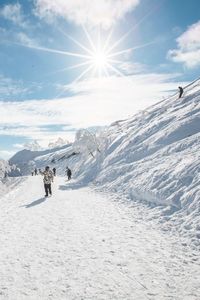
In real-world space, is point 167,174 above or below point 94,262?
above

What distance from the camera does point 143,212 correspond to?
17016 millimetres

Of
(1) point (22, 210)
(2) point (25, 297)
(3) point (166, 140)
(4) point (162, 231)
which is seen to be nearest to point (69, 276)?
(2) point (25, 297)

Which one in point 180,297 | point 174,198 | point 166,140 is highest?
point 166,140

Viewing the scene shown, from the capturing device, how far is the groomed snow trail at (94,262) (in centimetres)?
740

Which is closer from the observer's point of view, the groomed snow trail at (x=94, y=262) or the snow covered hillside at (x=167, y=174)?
the groomed snow trail at (x=94, y=262)

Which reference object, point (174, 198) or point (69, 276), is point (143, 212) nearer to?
point (174, 198)

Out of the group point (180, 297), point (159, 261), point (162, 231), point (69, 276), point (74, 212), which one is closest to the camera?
point (180, 297)

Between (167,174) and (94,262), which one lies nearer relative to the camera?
(94,262)

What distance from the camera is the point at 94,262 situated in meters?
9.37

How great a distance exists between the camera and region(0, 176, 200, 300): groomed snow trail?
24.3 ft

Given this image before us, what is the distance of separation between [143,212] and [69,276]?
363 inches

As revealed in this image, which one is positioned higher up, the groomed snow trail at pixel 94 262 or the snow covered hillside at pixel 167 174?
the snow covered hillside at pixel 167 174

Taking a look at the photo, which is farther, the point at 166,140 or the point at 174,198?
the point at 166,140

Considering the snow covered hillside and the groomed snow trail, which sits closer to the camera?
the groomed snow trail
